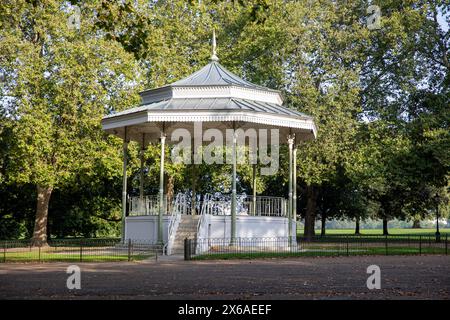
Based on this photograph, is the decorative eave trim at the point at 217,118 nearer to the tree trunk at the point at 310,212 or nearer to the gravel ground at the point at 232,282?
the gravel ground at the point at 232,282

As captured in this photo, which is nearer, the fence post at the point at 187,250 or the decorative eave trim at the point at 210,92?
the fence post at the point at 187,250

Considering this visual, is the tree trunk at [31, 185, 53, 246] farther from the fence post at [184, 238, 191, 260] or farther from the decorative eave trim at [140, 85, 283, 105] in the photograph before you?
the fence post at [184, 238, 191, 260]

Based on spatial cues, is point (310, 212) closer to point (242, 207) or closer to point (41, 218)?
point (242, 207)

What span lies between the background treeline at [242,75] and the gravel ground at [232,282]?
19419 millimetres

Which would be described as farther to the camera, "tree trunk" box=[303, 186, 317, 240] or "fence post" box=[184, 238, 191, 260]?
"tree trunk" box=[303, 186, 317, 240]

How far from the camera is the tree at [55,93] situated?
36.3 metres

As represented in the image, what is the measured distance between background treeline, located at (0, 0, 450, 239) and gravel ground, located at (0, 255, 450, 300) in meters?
19.4

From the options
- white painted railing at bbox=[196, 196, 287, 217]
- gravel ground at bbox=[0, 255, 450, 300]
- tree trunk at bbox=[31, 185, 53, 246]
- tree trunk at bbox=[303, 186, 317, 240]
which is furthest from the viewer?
tree trunk at bbox=[303, 186, 317, 240]

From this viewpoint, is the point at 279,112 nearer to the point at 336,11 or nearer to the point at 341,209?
the point at 336,11

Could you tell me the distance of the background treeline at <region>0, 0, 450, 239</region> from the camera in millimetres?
37250

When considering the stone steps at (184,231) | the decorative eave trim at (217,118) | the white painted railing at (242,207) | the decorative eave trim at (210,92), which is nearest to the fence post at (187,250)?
the stone steps at (184,231)

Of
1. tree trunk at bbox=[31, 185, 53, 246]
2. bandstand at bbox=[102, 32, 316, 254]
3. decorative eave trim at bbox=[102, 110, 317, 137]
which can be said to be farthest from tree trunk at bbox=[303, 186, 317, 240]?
decorative eave trim at bbox=[102, 110, 317, 137]
